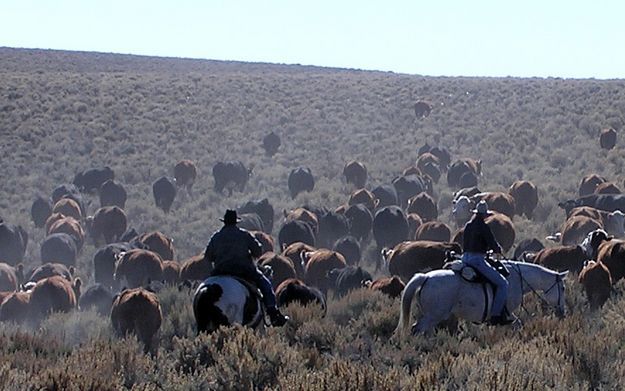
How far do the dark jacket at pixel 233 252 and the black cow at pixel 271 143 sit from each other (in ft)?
118

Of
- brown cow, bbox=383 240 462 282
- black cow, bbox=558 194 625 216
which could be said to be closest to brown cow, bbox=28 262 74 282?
brown cow, bbox=383 240 462 282

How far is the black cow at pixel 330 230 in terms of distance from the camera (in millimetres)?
28125

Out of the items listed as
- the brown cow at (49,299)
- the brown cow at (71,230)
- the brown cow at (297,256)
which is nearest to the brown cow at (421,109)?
the brown cow at (71,230)

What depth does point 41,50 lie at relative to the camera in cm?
9756

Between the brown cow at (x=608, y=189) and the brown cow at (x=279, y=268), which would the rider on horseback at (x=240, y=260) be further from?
the brown cow at (x=608, y=189)

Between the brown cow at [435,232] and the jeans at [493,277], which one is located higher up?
the jeans at [493,277]

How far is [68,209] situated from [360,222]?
11201 millimetres

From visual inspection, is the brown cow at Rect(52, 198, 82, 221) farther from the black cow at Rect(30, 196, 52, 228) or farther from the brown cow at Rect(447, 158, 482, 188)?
the brown cow at Rect(447, 158, 482, 188)

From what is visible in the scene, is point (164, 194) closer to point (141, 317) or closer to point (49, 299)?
point (49, 299)

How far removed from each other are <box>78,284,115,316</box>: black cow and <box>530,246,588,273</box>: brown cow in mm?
9543

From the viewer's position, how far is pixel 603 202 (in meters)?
28.7

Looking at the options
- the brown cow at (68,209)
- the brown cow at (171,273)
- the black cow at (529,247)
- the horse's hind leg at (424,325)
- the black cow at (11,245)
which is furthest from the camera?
the brown cow at (68,209)

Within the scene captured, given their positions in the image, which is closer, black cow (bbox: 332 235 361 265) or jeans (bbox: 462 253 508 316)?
jeans (bbox: 462 253 508 316)

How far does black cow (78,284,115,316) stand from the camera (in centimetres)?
1984
